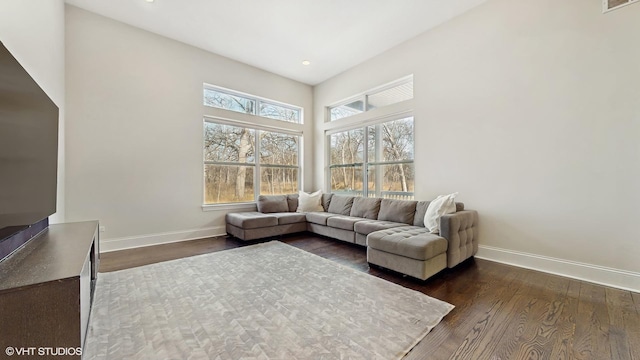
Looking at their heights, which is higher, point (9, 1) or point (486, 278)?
point (9, 1)

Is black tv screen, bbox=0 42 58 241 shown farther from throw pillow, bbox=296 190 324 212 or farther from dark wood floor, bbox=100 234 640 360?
throw pillow, bbox=296 190 324 212

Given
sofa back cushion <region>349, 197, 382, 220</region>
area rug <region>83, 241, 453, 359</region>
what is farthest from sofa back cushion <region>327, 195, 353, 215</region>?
area rug <region>83, 241, 453, 359</region>

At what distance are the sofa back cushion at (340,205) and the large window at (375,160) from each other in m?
0.41

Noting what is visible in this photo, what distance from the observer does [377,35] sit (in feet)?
13.0

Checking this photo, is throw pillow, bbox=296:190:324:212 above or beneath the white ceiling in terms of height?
beneath

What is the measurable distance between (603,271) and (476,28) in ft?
10.4

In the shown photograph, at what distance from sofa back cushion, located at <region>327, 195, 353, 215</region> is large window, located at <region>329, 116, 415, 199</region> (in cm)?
41

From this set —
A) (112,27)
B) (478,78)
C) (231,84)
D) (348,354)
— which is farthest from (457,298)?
(112,27)

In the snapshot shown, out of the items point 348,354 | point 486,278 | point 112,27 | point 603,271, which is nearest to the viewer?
point 348,354

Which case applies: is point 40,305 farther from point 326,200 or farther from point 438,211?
point 326,200

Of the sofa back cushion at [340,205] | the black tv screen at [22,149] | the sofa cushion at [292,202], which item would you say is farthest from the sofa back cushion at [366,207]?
the black tv screen at [22,149]

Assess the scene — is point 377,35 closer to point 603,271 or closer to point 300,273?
point 300,273

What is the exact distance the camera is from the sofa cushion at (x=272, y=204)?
475 centimetres

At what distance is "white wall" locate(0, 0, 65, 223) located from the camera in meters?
1.73
